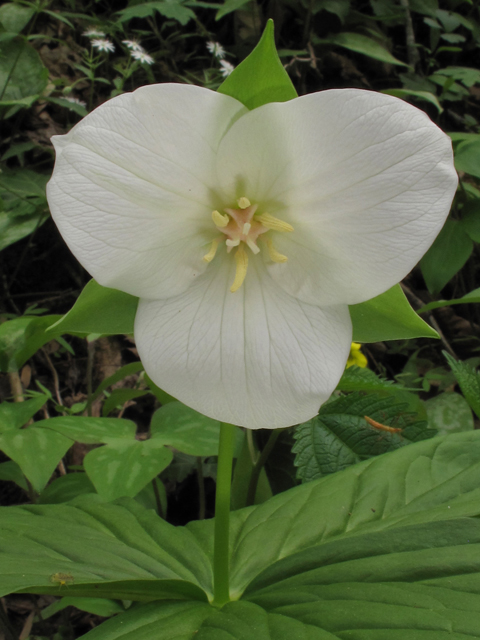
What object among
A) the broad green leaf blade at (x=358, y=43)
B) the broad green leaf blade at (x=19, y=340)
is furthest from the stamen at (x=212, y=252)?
the broad green leaf blade at (x=358, y=43)

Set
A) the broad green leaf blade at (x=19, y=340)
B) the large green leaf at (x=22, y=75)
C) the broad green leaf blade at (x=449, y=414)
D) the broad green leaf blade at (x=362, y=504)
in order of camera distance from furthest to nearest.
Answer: the large green leaf at (x=22, y=75)
the broad green leaf blade at (x=449, y=414)
the broad green leaf blade at (x=19, y=340)
the broad green leaf blade at (x=362, y=504)

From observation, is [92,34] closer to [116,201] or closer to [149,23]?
[149,23]

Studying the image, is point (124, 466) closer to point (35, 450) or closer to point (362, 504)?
point (35, 450)

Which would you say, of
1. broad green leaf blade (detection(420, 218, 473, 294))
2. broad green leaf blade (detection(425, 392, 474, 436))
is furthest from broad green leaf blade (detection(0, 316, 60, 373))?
broad green leaf blade (detection(420, 218, 473, 294))

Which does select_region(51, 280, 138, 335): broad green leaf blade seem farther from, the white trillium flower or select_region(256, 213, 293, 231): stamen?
select_region(256, 213, 293, 231): stamen

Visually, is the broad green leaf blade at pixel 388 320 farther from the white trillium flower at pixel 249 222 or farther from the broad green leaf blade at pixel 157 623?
the broad green leaf blade at pixel 157 623

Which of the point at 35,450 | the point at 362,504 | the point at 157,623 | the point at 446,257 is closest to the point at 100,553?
the point at 157,623
